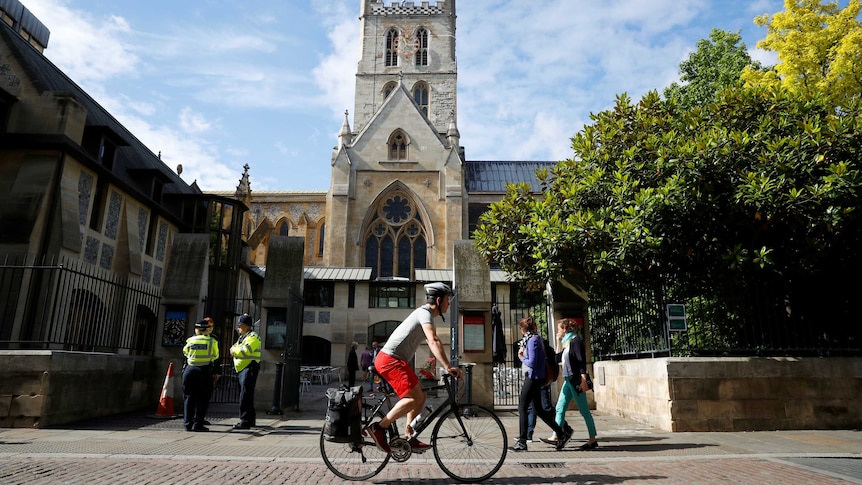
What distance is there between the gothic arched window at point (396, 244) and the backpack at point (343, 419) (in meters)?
30.2

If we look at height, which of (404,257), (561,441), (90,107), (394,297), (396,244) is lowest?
(561,441)

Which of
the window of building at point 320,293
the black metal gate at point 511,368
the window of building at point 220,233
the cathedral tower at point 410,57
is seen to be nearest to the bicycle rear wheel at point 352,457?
the black metal gate at point 511,368

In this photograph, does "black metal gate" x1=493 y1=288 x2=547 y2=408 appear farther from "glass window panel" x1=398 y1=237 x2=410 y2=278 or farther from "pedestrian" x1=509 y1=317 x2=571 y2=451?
"glass window panel" x1=398 y1=237 x2=410 y2=278

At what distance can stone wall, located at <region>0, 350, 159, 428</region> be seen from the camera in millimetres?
7812

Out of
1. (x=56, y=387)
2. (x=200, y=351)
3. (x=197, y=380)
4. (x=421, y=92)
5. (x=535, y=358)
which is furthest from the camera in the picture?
(x=421, y=92)

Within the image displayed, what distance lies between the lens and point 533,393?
6.61 m

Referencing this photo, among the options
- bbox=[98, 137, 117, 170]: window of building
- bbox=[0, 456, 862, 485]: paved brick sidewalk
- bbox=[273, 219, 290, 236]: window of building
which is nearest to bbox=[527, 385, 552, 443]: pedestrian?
bbox=[0, 456, 862, 485]: paved brick sidewalk

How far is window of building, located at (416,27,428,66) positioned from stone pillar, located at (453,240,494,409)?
138 feet

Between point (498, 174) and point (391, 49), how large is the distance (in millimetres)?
16334

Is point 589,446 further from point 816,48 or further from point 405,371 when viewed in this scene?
point 816,48

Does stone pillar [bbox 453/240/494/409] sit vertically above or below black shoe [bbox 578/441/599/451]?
Result: above

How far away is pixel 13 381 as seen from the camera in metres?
7.88

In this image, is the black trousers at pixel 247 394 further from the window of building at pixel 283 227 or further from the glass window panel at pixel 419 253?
the window of building at pixel 283 227

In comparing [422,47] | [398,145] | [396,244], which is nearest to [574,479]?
[396,244]
